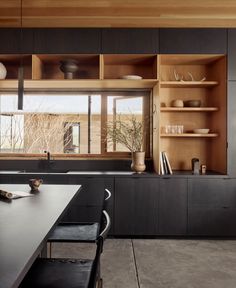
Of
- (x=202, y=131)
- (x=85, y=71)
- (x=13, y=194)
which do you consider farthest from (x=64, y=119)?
(x=13, y=194)

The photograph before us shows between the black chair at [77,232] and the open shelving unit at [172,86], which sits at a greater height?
the open shelving unit at [172,86]

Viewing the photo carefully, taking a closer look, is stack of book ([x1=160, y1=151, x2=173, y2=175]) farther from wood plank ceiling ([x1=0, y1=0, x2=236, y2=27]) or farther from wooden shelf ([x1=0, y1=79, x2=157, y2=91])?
wood plank ceiling ([x1=0, y1=0, x2=236, y2=27])

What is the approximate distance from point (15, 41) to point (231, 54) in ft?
9.01

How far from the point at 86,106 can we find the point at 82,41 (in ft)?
3.21

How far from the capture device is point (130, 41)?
3.89m

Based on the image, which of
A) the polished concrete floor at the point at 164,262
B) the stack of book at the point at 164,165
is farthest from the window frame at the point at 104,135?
the polished concrete floor at the point at 164,262

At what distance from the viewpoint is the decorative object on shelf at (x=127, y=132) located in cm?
429

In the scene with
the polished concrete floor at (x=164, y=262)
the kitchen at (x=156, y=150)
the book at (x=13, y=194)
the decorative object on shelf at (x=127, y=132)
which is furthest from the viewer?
the decorative object on shelf at (x=127, y=132)

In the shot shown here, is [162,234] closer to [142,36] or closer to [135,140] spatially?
[135,140]

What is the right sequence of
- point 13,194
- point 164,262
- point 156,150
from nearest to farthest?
1. point 13,194
2. point 164,262
3. point 156,150

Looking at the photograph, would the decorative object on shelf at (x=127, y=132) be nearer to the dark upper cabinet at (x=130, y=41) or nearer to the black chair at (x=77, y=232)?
the dark upper cabinet at (x=130, y=41)

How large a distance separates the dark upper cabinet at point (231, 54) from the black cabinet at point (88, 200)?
2.01 metres

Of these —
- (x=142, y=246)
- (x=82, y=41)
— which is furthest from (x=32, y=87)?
(x=142, y=246)

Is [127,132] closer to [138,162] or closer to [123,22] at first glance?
[138,162]
